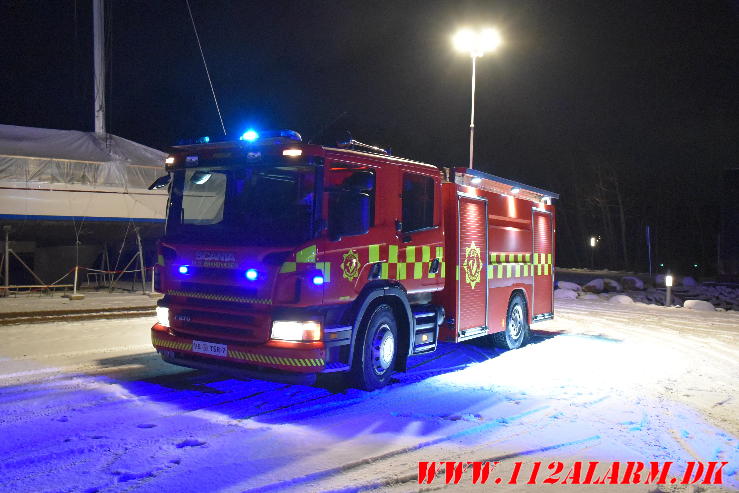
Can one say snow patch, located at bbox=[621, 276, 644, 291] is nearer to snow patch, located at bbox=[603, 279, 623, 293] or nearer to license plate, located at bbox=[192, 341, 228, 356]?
snow patch, located at bbox=[603, 279, 623, 293]

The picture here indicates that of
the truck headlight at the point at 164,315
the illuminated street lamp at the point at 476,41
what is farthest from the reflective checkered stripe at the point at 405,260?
the illuminated street lamp at the point at 476,41

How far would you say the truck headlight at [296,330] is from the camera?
630 centimetres

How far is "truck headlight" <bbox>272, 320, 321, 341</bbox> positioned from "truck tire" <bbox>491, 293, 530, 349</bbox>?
16.3 ft

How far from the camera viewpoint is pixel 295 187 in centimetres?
655

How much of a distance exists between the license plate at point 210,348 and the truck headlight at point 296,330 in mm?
602

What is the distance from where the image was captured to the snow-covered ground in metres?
4.58

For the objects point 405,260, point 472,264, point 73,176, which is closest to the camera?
point 405,260

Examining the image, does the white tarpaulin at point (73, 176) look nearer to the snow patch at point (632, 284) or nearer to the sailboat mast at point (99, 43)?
the sailboat mast at point (99, 43)

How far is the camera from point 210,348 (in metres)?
6.62

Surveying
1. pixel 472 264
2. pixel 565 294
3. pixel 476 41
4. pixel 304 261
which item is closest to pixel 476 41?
pixel 476 41

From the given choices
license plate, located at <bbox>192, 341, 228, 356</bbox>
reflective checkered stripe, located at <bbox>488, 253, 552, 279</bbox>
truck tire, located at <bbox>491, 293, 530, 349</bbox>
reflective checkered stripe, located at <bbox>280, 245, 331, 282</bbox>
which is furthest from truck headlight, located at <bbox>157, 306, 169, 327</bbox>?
truck tire, located at <bbox>491, 293, 530, 349</bbox>

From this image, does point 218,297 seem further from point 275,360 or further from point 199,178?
point 199,178

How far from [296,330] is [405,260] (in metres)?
1.90

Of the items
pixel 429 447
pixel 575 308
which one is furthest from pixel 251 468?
pixel 575 308
